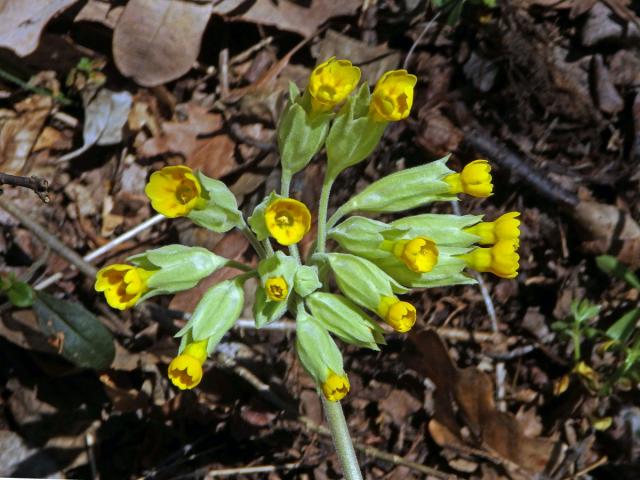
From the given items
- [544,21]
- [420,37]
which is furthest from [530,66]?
[420,37]

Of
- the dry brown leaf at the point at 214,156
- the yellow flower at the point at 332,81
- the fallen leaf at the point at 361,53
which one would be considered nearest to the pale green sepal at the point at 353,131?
the yellow flower at the point at 332,81

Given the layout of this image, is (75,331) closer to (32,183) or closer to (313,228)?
(32,183)

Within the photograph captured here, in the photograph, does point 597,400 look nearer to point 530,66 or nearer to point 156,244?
point 530,66

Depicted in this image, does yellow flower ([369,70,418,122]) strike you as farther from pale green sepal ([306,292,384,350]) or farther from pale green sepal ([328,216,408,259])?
pale green sepal ([306,292,384,350])

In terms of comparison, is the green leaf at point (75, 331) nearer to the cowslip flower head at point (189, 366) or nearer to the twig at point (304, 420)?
the twig at point (304, 420)

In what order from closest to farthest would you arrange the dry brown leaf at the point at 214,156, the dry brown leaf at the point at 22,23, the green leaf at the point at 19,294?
the green leaf at the point at 19,294 < the dry brown leaf at the point at 22,23 < the dry brown leaf at the point at 214,156

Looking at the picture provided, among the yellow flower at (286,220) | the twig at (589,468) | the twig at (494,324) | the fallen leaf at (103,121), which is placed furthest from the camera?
the fallen leaf at (103,121)
